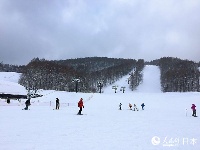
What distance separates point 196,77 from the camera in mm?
125875

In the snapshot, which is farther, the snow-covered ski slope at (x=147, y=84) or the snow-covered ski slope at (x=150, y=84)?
the snow-covered ski slope at (x=150, y=84)

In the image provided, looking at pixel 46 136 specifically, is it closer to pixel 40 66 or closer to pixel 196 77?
pixel 40 66

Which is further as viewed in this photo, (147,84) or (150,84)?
(150,84)

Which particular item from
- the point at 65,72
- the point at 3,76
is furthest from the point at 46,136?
the point at 3,76

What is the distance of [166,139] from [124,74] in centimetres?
18050

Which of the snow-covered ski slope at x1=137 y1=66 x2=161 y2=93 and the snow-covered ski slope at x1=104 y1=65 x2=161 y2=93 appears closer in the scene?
the snow-covered ski slope at x1=104 y1=65 x2=161 y2=93

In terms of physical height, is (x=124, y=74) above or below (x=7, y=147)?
above

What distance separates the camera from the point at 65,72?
129 m

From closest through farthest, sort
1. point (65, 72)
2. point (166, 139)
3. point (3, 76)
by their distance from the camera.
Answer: point (166, 139)
point (65, 72)
point (3, 76)

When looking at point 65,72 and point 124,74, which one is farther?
point 124,74

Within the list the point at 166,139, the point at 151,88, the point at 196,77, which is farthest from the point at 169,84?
the point at 166,139

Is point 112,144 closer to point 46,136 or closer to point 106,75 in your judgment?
point 46,136

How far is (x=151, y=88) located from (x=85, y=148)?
491ft

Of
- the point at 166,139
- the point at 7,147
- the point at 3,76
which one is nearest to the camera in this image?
the point at 7,147
